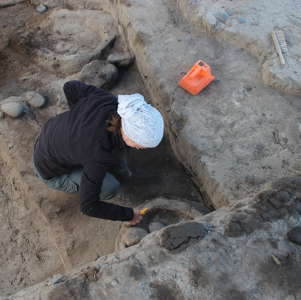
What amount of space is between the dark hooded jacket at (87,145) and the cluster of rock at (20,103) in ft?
2.91

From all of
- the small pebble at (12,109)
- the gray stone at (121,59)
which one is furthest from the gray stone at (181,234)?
the gray stone at (121,59)

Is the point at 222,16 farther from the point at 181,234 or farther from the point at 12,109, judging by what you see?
Answer: the point at 181,234

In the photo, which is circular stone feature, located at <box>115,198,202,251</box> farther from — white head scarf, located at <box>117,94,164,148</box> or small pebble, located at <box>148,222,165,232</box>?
white head scarf, located at <box>117,94,164,148</box>

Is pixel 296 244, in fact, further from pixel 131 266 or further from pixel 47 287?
pixel 47 287

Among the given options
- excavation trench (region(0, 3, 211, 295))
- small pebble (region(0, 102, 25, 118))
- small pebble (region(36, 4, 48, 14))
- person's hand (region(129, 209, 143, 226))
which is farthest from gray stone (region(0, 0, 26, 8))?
person's hand (region(129, 209, 143, 226))

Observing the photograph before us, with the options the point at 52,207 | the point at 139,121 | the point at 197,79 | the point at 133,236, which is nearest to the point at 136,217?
the point at 133,236

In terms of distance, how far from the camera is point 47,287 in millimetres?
1970

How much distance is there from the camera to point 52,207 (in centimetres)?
303

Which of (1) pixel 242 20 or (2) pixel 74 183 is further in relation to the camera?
(1) pixel 242 20

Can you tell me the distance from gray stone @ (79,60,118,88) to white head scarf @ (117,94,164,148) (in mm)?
1571

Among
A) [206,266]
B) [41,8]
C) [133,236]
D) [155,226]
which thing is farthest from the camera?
[41,8]

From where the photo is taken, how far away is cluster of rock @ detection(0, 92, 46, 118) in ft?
11.3

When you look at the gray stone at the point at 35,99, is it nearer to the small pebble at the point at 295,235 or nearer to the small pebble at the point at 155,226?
the small pebble at the point at 155,226

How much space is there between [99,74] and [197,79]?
3.44ft
